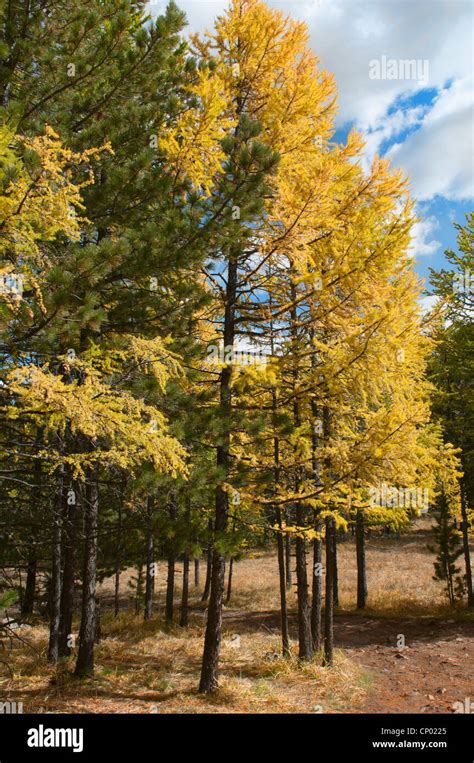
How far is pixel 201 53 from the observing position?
8.52 meters

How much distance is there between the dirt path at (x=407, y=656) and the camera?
8.23 m

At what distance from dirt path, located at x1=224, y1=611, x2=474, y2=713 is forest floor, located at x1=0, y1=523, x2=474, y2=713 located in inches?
0.9

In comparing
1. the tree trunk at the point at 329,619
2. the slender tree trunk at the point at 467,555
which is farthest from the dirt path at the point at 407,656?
the slender tree trunk at the point at 467,555

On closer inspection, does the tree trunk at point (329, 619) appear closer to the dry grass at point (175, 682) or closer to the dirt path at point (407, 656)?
the dry grass at point (175, 682)

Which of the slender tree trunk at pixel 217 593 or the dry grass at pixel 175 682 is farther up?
the slender tree trunk at pixel 217 593

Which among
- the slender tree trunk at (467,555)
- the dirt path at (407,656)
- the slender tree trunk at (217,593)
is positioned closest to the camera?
the slender tree trunk at (217,593)

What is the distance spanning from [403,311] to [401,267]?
1283 millimetres

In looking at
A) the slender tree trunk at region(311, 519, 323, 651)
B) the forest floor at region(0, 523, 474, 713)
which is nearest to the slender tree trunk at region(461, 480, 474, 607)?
the forest floor at region(0, 523, 474, 713)

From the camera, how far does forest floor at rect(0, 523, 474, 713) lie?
754 cm

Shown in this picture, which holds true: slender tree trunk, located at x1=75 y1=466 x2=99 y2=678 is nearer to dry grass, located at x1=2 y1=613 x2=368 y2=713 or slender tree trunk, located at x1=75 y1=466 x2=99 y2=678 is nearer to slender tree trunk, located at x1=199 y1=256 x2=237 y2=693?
dry grass, located at x1=2 y1=613 x2=368 y2=713

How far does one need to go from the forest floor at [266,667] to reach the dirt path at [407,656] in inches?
0.9

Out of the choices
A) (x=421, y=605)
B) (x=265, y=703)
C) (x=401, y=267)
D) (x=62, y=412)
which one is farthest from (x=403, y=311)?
(x=421, y=605)
